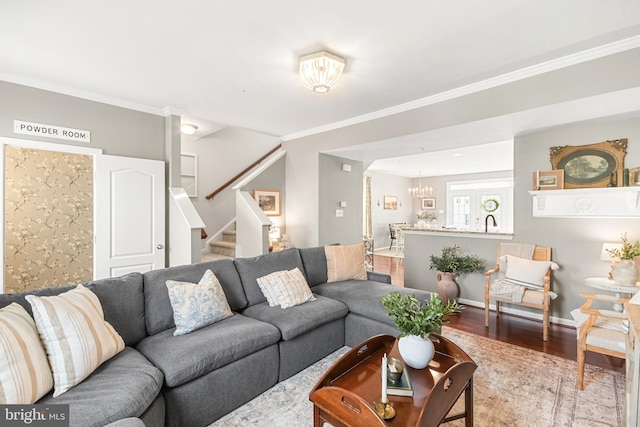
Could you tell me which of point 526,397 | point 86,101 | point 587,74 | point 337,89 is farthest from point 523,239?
point 86,101

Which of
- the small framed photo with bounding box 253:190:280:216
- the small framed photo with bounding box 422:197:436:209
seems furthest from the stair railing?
the small framed photo with bounding box 422:197:436:209

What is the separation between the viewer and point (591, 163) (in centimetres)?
331

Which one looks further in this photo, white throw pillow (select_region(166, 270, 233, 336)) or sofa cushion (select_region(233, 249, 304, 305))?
sofa cushion (select_region(233, 249, 304, 305))

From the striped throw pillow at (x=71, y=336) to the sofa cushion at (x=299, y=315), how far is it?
3.42 ft

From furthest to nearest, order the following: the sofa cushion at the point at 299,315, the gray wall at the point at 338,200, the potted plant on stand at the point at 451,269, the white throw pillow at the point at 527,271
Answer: the gray wall at the point at 338,200
the potted plant on stand at the point at 451,269
the white throw pillow at the point at 527,271
the sofa cushion at the point at 299,315

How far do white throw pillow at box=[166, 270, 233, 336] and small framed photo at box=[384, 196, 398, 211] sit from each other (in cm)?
845

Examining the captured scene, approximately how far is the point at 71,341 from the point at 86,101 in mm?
3178

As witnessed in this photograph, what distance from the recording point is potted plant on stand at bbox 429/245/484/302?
12.9 ft

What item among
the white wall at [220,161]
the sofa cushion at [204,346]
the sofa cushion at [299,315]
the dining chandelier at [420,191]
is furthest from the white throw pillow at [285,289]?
the dining chandelier at [420,191]

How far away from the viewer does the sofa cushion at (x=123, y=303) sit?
1877 millimetres

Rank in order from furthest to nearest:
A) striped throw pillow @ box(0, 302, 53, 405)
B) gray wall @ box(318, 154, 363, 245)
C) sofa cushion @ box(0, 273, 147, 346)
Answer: gray wall @ box(318, 154, 363, 245) → sofa cushion @ box(0, 273, 147, 346) → striped throw pillow @ box(0, 302, 53, 405)

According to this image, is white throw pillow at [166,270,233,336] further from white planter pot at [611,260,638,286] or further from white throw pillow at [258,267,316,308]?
white planter pot at [611,260,638,286]

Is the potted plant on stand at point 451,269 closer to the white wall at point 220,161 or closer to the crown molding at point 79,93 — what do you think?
the white wall at point 220,161

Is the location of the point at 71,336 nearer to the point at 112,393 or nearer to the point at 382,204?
the point at 112,393
